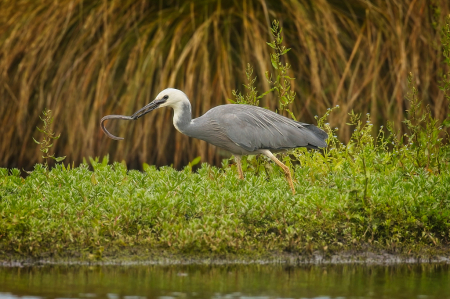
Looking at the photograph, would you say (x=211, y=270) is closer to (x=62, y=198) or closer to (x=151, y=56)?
(x=62, y=198)

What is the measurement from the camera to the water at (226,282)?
4.39 m

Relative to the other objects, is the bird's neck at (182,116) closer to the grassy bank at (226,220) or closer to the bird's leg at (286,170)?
the bird's leg at (286,170)

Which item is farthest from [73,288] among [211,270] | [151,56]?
[151,56]

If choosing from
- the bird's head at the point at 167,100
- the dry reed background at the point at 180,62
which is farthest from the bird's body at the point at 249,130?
the dry reed background at the point at 180,62

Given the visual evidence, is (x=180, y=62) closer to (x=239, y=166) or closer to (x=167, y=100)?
(x=167, y=100)

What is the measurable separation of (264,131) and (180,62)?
2.56m

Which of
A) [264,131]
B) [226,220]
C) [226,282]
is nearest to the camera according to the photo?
[226,282]

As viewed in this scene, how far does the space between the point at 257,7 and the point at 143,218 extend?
5.10 meters

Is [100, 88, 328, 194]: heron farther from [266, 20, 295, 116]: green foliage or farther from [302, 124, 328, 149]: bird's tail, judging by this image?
[266, 20, 295, 116]: green foliage

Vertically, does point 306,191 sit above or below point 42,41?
below

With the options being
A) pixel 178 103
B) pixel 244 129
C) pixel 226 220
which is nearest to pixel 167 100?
pixel 178 103

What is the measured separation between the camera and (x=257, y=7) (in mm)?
10086

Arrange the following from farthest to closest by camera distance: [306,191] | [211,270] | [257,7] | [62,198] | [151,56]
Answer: [257,7], [151,56], [306,191], [62,198], [211,270]

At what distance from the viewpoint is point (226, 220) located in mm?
5535
